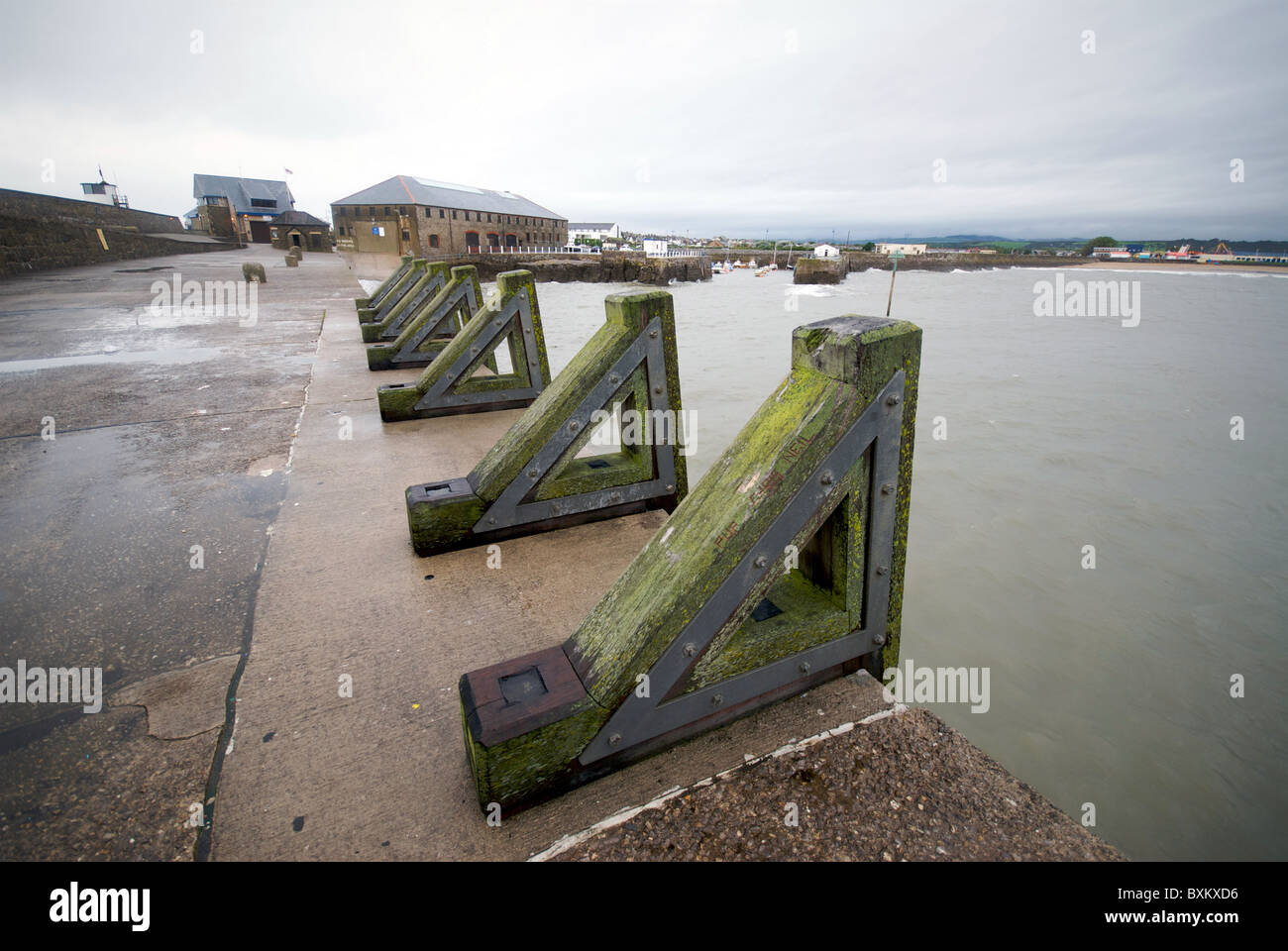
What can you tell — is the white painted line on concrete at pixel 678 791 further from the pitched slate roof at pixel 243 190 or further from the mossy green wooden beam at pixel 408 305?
the pitched slate roof at pixel 243 190

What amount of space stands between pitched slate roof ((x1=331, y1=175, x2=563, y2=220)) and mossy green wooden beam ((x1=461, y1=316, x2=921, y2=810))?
52601 millimetres

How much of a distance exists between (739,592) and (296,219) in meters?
65.6

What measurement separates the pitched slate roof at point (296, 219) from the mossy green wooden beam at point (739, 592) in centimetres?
6368

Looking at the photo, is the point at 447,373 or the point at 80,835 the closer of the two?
the point at 80,835

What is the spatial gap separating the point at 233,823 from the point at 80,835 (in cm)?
41

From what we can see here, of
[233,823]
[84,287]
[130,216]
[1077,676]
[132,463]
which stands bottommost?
[1077,676]

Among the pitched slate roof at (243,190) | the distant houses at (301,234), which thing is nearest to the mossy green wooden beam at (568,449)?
the distant houses at (301,234)

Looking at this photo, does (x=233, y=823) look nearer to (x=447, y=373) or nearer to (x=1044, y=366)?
(x=447, y=373)

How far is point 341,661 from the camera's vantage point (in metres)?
2.41

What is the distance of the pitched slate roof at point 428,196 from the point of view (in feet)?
158

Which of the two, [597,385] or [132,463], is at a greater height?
[597,385]

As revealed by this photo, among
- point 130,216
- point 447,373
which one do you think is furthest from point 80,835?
point 130,216
